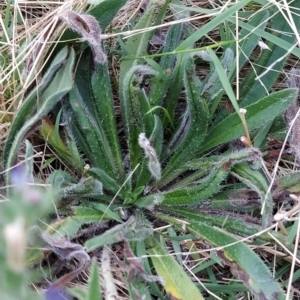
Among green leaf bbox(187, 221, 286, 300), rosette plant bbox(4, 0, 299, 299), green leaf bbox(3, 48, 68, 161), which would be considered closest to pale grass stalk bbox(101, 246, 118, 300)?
rosette plant bbox(4, 0, 299, 299)

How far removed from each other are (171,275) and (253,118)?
362 millimetres

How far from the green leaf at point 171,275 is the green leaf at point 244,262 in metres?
0.08

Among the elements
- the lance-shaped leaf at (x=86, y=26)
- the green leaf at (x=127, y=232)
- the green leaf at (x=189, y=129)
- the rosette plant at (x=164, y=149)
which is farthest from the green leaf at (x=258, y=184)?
the lance-shaped leaf at (x=86, y=26)

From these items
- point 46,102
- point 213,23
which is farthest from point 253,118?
point 46,102

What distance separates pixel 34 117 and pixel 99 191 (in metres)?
0.20

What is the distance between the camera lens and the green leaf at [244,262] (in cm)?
92

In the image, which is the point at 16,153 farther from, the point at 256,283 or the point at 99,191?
the point at 256,283

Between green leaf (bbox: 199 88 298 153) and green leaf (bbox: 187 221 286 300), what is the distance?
0.63 ft

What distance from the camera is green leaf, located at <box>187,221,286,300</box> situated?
3.03 ft

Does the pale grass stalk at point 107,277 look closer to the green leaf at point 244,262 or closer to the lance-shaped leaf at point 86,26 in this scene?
the green leaf at point 244,262

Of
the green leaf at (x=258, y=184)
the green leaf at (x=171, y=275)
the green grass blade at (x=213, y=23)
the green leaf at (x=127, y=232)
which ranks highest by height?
the green grass blade at (x=213, y=23)

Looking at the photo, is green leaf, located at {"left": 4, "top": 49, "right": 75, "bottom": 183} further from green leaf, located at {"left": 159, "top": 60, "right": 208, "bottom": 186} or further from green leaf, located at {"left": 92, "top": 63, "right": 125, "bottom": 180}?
green leaf, located at {"left": 159, "top": 60, "right": 208, "bottom": 186}

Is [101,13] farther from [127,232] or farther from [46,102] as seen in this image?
[127,232]

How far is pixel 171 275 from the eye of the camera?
38.7 inches
